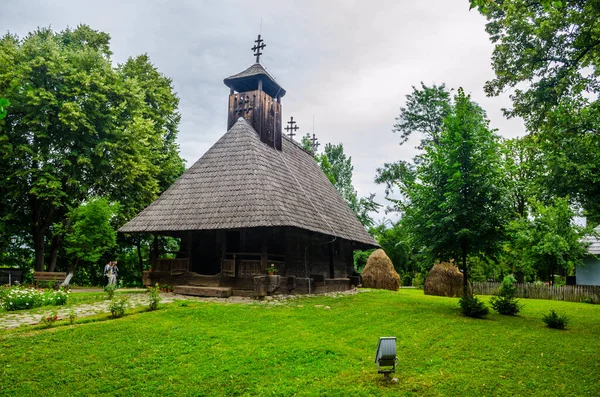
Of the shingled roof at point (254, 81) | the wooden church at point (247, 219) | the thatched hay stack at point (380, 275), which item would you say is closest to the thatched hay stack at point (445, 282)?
the thatched hay stack at point (380, 275)

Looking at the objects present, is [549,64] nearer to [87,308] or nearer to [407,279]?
[87,308]

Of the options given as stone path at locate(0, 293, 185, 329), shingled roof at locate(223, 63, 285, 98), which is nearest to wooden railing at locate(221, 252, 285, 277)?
stone path at locate(0, 293, 185, 329)

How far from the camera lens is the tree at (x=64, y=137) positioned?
1739 centimetres

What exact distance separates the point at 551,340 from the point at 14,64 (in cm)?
2210

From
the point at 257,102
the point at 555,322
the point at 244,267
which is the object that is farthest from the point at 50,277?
the point at 555,322

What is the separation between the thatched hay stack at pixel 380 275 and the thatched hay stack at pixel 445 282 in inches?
144

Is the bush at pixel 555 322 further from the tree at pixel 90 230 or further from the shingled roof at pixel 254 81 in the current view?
the tree at pixel 90 230

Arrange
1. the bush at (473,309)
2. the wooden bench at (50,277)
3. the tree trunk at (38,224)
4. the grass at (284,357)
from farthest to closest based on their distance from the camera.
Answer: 1. the tree trunk at (38,224)
2. the wooden bench at (50,277)
3. the bush at (473,309)
4. the grass at (284,357)

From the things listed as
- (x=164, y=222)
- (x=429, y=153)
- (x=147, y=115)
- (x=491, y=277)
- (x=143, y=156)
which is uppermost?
(x=147, y=115)

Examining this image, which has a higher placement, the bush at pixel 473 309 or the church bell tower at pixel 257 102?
the church bell tower at pixel 257 102

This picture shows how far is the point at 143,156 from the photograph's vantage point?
21.1m

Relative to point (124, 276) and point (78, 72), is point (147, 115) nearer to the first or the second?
point (78, 72)

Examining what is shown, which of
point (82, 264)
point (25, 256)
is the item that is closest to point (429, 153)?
point (82, 264)

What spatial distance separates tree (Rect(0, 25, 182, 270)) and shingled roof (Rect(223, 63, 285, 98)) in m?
5.30
